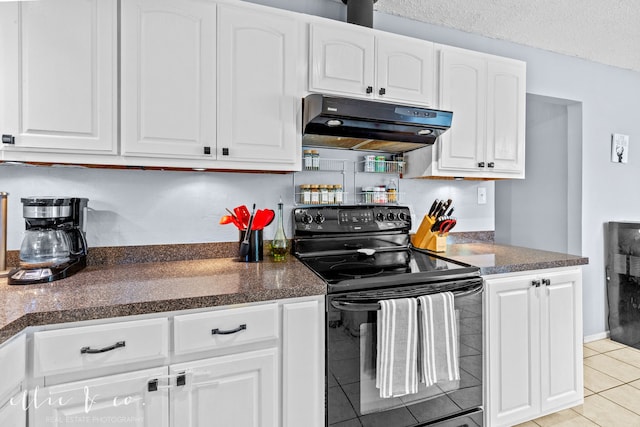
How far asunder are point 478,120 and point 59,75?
2215mm

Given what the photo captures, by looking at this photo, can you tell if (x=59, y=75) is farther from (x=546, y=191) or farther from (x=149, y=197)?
(x=546, y=191)

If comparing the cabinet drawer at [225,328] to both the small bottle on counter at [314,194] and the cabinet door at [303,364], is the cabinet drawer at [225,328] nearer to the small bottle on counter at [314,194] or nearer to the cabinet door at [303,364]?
the cabinet door at [303,364]

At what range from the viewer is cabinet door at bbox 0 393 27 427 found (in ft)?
2.99

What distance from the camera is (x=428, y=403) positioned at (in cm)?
152

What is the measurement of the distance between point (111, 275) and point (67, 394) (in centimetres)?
53

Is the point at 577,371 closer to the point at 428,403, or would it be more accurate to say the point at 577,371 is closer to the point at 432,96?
the point at 428,403

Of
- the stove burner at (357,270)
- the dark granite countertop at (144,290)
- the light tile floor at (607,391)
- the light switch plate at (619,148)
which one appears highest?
the light switch plate at (619,148)

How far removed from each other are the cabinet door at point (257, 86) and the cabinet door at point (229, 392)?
92cm

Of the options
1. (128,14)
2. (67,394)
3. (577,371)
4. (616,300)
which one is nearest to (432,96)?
(128,14)

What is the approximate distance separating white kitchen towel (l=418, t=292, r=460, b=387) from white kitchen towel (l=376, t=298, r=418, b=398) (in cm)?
5

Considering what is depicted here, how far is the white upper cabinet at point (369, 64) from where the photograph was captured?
5.72ft

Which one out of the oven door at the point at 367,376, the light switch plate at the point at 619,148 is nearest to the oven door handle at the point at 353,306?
the oven door at the point at 367,376

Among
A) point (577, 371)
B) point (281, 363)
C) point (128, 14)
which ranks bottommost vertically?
point (577, 371)

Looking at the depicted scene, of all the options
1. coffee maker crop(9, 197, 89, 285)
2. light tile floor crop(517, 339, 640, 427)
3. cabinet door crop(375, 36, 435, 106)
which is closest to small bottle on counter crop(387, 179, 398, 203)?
cabinet door crop(375, 36, 435, 106)
